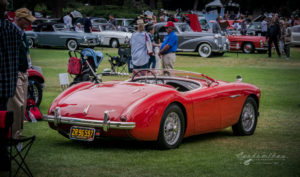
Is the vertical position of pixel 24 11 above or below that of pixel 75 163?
above

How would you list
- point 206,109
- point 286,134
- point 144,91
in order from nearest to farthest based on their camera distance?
point 144,91, point 206,109, point 286,134

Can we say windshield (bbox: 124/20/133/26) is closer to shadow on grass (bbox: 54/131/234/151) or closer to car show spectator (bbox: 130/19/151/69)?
car show spectator (bbox: 130/19/151/69)

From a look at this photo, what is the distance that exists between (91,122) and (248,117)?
2994 mm

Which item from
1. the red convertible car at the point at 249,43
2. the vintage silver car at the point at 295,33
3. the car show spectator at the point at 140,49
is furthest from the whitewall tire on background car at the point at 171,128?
the red convertible car at the point at 249,43

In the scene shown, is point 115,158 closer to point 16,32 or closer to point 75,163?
point 75,163

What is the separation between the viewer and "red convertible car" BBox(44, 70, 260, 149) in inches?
256

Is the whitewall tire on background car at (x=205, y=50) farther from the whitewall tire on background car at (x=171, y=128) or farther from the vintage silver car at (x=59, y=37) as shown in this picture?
the whitewall tire on background car at (x=171, y=128)

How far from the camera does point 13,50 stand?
5.36 metres

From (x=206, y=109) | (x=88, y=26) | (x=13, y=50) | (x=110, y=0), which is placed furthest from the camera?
(x=110, y=0)

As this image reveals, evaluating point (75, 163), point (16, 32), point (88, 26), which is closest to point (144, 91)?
point (75, 163)

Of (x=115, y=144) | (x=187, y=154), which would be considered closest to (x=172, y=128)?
(x=187, y=154)

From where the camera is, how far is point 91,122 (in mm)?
6531

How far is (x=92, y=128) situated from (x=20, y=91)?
102cm

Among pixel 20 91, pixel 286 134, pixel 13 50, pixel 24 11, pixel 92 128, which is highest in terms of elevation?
pixel 24 11
